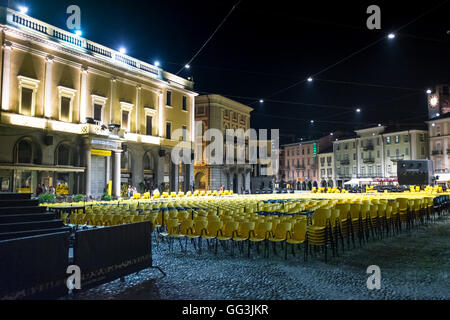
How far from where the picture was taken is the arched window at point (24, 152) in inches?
971

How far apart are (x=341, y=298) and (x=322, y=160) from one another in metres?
73.0

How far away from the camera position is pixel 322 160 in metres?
75.6

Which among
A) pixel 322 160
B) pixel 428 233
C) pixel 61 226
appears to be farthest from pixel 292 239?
pixel 322 160

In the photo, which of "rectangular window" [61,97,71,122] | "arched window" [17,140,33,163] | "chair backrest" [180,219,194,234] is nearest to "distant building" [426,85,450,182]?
"rectangular window" [61,97,71,122]

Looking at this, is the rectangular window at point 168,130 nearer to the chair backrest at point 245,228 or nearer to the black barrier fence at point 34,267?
the chair backrest at point 245,228

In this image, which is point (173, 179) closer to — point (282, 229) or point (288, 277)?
point (282, 229)

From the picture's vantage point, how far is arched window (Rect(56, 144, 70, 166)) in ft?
90.5

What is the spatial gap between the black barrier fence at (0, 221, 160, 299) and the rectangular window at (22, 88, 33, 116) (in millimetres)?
22901

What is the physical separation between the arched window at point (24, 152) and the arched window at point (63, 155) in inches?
93.0

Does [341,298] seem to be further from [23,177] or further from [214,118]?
[214,118]

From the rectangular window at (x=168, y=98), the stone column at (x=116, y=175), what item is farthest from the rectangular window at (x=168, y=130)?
Result: the stone column at (x=116, y=175)

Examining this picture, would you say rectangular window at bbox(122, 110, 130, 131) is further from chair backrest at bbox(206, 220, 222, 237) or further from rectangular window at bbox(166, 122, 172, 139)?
chair backrest at bbox(206, 220, 222, 237)

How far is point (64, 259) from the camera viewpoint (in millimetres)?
5516

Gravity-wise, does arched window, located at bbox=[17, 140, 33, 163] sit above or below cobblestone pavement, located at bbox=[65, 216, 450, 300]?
above
